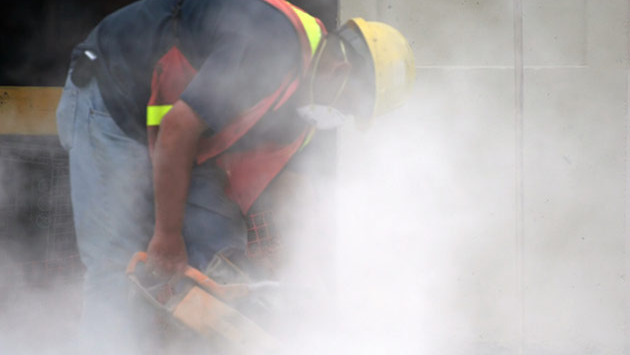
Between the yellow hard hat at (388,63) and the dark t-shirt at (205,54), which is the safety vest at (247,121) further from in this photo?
the yellow hard hat at (388,63)

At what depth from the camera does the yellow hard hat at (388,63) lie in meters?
2.14

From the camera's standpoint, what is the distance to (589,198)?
248 centimetres

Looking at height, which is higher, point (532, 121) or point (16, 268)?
point (532, 121)

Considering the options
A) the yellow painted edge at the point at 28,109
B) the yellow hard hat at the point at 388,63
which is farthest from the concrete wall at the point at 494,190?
the yellow painted edge at the point at 28,109

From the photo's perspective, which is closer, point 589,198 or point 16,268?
point 16,268

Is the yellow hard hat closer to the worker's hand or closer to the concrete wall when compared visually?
the concrete wall

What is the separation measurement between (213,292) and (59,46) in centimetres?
108

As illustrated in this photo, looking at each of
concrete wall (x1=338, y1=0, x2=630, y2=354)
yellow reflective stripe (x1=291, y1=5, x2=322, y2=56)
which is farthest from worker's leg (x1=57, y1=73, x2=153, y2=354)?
concrete wall (x1=338, y1=0, x2=630, y2=354)

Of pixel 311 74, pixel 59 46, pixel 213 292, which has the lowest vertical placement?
pixel 213 292

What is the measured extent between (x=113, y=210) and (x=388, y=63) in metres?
1.16

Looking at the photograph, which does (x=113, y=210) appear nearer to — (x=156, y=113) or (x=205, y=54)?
(x=156, y=113)

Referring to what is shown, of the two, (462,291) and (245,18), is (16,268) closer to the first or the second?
(245,18)

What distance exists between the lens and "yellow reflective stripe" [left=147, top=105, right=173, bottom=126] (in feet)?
6.45

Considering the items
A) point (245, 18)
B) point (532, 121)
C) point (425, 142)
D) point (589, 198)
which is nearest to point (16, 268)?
point (245, 18)
